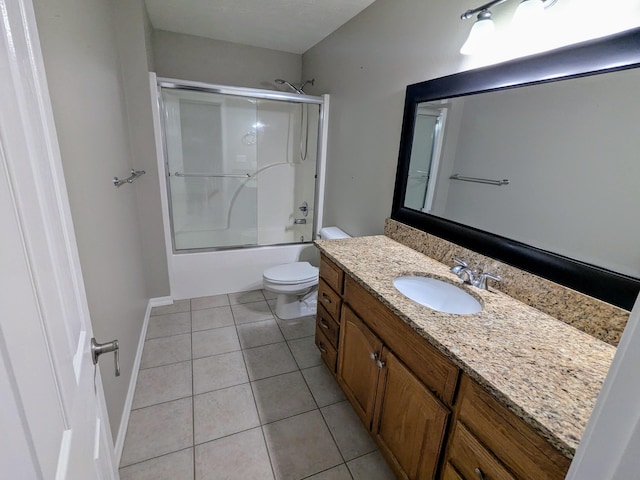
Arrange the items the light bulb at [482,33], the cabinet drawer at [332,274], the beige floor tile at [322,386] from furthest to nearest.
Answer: the beige floor tile at [322,386] → the cabinet drawer at [332,274] → the light bulb at [482,33]

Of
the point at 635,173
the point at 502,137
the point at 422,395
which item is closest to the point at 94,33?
the point at 502,137

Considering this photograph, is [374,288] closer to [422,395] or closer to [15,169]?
[422,395]

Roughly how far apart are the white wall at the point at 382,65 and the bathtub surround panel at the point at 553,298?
2.34 feet

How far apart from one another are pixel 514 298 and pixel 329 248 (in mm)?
908

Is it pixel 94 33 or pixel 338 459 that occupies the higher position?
pixel 94 33

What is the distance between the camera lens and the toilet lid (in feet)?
7.64

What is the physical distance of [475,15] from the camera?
1.32m

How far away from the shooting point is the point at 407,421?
44.6 inches

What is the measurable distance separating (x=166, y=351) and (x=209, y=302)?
0.67 metres

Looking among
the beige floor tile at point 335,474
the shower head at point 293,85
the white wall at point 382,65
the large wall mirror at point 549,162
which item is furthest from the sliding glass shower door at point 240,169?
the beige floor tile at point 335,474

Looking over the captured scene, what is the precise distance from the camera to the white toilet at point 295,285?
7.64ft

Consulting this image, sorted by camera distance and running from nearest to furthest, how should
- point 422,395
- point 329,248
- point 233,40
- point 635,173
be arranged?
point 635,173 < point 422,395 < point 329,248 < point 233,40

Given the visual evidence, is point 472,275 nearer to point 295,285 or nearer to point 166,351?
point 295,285

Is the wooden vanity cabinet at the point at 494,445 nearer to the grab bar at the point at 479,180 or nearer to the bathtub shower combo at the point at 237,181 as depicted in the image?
the grab bar at the point at 479,180
